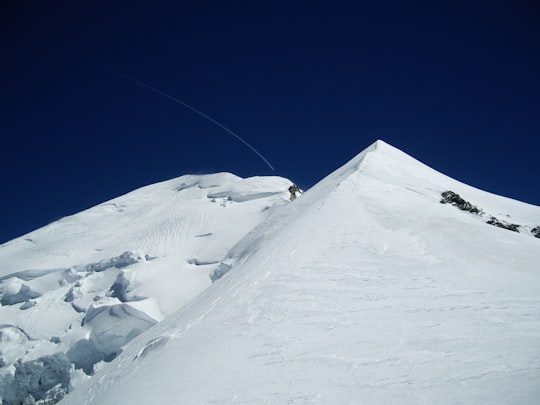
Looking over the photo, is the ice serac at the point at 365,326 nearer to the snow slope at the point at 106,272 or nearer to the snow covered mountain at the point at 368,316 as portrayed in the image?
the snow covered mountain at the point at 368,316

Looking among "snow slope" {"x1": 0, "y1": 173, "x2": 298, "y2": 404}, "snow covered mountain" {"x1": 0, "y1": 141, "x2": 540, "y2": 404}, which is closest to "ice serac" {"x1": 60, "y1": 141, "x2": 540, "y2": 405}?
"snow covered mountain" {"x1": 0, "y1": 141, "x2": 540, "y2": 404}

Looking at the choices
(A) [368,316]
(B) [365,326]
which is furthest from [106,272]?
(B) [365,326]

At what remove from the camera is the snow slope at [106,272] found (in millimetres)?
26344

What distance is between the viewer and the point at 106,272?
33.7 m

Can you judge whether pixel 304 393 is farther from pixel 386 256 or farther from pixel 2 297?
pixel 2 297

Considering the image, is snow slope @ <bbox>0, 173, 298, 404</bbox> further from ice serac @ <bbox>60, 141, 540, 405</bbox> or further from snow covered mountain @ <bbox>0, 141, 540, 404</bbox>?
ice serac @ <bbox>60, 141, 540, 405</bbox>

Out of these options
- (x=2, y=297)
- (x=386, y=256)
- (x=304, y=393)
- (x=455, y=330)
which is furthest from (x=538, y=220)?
(x=2, y=297)

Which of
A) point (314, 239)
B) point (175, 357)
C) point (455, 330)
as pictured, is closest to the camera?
point (455, 330)

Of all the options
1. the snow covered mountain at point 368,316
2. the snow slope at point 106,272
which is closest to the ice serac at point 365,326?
the snow covered mountain at point 368,316

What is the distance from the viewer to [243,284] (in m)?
11.1

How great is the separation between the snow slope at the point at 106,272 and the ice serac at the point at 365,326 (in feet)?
56.0

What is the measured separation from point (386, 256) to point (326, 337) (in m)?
4.52

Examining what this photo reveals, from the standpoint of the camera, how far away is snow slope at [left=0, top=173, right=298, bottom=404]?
86.4 ft

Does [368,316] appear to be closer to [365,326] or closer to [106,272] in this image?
[365,326]
